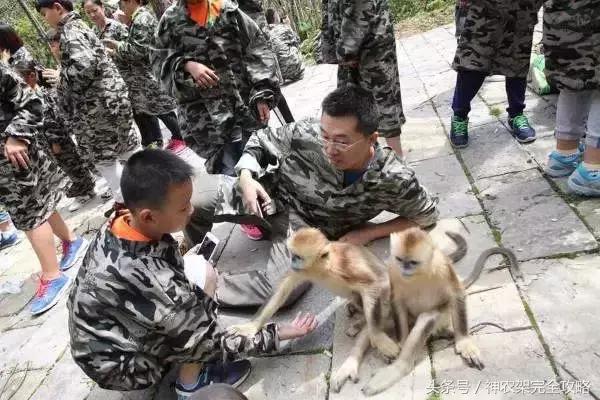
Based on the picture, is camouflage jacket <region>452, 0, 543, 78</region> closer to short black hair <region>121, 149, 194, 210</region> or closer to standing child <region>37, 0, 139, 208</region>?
short black hair <region>121, 149, 194, 210</region>

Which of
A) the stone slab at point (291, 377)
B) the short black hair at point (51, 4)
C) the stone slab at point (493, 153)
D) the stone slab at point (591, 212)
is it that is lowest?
the stone slab at point (493, 153)

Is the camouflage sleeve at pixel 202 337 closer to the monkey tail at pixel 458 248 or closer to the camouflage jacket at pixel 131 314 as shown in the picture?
the camouflage jacket at pixel 131 314

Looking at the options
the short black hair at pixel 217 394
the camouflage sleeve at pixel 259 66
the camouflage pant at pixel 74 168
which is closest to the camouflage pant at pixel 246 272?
the camouflage sleeve at pixel 259 66

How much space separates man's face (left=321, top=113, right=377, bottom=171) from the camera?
8.99ft

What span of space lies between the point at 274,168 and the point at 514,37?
2.36 m

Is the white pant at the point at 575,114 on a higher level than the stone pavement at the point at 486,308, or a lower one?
higher

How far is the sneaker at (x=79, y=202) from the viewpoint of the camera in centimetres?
612

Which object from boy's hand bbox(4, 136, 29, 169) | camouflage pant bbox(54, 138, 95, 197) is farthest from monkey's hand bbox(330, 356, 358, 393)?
camouflage pant bbox(54, 138, 95, 197)

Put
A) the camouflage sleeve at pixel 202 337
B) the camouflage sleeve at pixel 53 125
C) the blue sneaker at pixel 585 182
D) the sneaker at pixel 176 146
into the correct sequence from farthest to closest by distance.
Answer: the sneaker at pixel 176 146 → the camouflage sleeve at pixel 53 125 → the blue sneaker at pixel 585 182 → the camouflage sleeve at pixel 202 337

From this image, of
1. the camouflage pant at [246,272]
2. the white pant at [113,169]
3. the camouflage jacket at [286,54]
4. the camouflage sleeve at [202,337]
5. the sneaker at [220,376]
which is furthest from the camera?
the camouflage jacket at [286,54]

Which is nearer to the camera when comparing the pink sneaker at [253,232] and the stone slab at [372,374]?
the stone slab at [372,374]

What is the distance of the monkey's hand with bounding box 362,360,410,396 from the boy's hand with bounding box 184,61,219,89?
2394 mm

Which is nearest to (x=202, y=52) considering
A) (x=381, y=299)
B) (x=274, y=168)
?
(x=274, y=168)

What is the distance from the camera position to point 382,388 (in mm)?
2396
